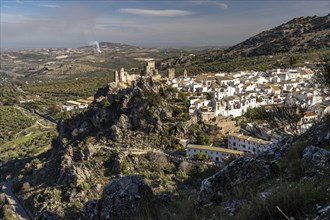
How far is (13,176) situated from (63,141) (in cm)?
637

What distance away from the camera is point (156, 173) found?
26203 millimetres

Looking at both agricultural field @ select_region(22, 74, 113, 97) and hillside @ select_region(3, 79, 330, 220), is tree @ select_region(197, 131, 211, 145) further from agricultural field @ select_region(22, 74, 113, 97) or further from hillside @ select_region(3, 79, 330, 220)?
agricultural field @ select_region(22, 74, 113, 97)

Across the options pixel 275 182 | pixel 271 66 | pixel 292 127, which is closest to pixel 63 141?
pixel 292 127

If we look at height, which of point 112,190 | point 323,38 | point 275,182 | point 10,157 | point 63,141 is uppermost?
point 323,38

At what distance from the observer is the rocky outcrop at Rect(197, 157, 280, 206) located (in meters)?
7.04

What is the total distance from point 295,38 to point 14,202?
8207 cm

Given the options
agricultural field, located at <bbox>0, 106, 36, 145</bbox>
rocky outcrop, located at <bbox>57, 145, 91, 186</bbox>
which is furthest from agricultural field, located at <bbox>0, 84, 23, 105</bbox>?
rocky outcrop, located at <bbox>57, 145, 91, 186</bbox>

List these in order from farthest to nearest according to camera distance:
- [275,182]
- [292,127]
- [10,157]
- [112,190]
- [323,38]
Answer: [323,38], [10,157], [292,127], [112,190], [275,182]

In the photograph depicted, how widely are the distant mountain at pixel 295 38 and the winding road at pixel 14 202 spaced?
68604 mm

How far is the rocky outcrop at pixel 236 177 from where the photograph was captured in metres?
7.04

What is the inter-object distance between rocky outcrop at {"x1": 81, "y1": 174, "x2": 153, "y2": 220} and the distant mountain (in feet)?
254

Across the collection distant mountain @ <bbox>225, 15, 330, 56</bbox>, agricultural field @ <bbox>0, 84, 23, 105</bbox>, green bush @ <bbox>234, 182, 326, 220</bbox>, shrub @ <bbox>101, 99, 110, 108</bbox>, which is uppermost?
distant mountain @ <bbox>225, 15, 330, 56</bbox>

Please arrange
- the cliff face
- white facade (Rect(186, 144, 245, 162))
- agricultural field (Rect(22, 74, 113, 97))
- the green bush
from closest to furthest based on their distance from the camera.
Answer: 1. the green bush
2. white facade (Rect(186, 144, 245, 162))
3. the cliff face
4. agricultural field (Rect(22, 74, 113, 97))

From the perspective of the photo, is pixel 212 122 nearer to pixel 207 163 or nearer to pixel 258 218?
pixel 207 163
